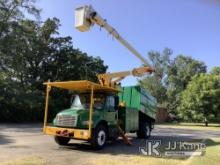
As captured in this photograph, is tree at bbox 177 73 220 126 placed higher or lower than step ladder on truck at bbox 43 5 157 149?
higher

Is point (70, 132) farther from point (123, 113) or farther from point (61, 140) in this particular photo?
point (123, 113)

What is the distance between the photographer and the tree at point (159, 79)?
2906 inches

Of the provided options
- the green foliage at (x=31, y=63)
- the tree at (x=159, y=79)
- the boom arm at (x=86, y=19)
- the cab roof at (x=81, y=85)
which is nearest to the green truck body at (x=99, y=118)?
the cab roof at (x=81, y=85)

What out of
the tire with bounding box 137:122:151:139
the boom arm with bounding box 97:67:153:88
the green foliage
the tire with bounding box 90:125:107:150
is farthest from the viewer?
the green foliage

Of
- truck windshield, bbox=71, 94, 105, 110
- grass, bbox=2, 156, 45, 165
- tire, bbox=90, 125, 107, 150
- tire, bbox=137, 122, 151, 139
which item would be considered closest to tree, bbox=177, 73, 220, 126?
tire, bbox=137, 122, 151, 139

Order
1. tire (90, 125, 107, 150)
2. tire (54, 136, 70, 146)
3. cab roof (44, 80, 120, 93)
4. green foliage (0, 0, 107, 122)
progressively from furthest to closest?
green foliage (0, 0, 107, 122)
tire (54, 136, 70, 146)
cab roof (44, 80, 120, 93)
tire (90, 125, 107, 150)

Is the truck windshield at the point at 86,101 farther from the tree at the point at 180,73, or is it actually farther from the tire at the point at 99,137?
the tree at the point at 180,73

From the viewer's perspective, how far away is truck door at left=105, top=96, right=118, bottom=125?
51.6 ft

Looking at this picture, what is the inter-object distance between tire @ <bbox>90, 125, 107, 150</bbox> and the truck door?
24.2 inches

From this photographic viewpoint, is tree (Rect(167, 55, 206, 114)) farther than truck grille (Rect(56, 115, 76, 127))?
Yes

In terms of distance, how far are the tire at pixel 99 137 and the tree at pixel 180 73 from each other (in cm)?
5699

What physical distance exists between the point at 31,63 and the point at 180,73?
39.4 meters

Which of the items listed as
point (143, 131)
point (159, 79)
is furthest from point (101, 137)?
point (159, 79)

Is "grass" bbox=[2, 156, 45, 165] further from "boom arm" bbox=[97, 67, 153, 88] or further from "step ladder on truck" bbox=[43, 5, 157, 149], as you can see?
"boom arm" bbox=[97, 67, 153, 88]
